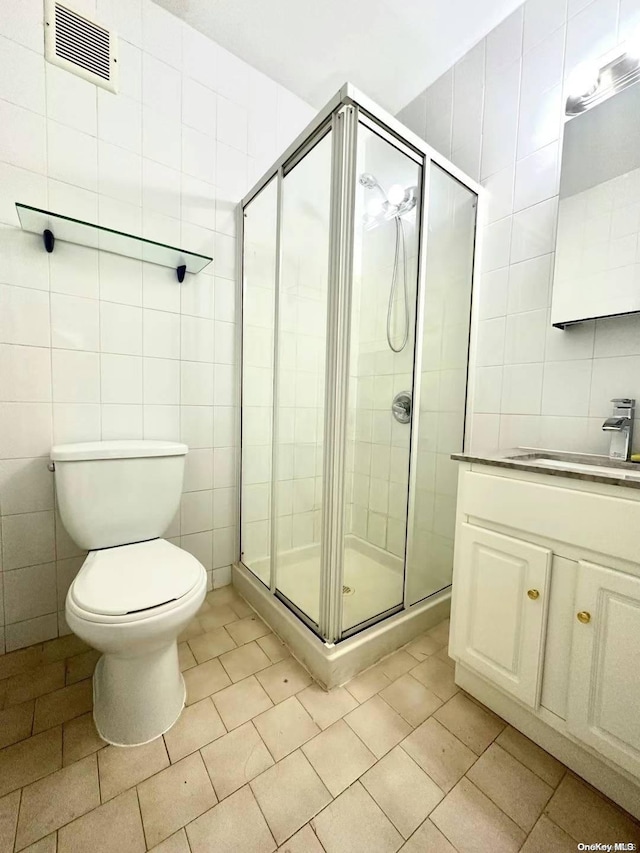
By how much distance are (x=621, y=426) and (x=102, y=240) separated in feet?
6.37

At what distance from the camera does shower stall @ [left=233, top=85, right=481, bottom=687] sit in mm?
1176

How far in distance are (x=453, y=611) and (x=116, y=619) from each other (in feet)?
3.29

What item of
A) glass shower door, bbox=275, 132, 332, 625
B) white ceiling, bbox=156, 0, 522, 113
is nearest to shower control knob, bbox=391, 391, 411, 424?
glass shower door, bbox=275, 132, 332, 625

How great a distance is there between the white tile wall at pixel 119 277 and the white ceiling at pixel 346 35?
9 centimetres

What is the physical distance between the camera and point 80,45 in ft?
4.22

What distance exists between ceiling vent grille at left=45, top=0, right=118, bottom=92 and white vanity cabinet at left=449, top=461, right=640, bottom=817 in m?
1.99

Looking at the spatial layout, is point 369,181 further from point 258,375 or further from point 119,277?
point 119,277

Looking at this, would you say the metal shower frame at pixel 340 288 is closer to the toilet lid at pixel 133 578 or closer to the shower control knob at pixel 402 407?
the shower control knob at pixel 402 407

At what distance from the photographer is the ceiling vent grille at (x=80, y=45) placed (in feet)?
4.08

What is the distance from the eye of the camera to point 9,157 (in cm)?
121

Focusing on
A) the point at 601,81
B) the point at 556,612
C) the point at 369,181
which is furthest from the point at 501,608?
the point at 601,81

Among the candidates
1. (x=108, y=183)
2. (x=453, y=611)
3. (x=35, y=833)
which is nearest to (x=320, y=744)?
(x=453, y=611)

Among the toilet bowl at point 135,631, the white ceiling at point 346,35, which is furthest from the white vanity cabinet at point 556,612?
the white ceiling at point 346,35

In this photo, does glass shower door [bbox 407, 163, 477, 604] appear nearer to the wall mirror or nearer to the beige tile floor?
the wall mirror
